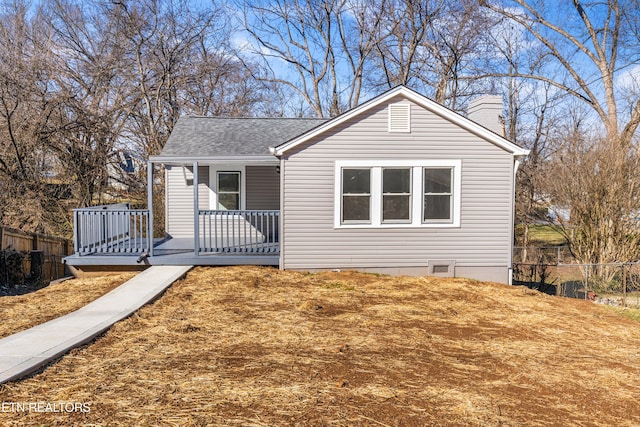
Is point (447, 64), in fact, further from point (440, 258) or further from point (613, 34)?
point (440, 258)

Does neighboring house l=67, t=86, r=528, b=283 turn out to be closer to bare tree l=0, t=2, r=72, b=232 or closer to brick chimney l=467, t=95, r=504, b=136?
brick chimney l=467, t=95, r=504, b=136

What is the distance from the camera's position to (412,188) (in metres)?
10.9

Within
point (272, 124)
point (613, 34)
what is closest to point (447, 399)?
point (272, 124)

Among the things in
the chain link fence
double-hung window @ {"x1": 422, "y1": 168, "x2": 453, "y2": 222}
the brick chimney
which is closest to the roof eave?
double-hung window @ {"x1": 422, "y1": 168, "x2": 453, "y2": 222}

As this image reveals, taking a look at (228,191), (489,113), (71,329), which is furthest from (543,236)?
(71,329)

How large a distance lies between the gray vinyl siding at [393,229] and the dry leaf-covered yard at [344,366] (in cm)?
238

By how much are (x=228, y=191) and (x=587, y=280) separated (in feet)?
32.5

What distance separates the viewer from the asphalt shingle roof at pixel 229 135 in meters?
12.1

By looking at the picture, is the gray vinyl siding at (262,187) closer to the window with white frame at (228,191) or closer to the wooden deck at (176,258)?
the window with white frame at (228,191)

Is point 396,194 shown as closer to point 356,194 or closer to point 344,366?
point 356,194

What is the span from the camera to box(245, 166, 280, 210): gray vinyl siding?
44.0 feet

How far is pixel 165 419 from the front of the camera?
3.75 m

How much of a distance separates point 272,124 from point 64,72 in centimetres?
1201

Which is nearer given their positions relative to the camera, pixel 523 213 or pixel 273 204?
pixel 273 204
